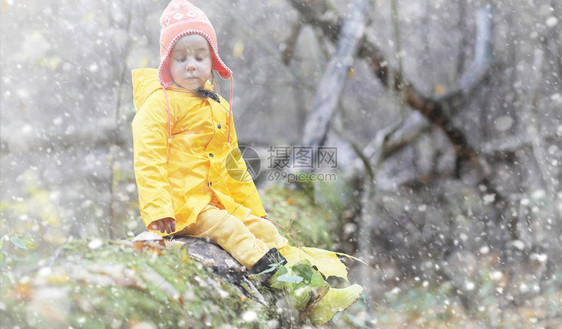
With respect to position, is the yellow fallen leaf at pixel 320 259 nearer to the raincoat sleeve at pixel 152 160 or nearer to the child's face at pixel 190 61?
the raincoat sleeve at pixel 152 160

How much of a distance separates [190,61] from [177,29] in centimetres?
14

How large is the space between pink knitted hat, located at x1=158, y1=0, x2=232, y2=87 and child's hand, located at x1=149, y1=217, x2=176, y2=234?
0.59 metres

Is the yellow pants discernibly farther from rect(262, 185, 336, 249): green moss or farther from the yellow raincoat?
rect(262, 185, 336, 249): green moss

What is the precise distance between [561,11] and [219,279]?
13.6ft

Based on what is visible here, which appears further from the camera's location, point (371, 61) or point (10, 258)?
point (371, 61)

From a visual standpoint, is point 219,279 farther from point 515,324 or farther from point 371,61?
point 371,61

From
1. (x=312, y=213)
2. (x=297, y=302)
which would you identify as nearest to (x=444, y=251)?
(x=312, y=213)

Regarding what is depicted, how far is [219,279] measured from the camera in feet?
5.10

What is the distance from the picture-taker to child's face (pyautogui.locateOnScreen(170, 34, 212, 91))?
6.01 feet

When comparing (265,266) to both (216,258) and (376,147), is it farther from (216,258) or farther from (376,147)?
(376,147)

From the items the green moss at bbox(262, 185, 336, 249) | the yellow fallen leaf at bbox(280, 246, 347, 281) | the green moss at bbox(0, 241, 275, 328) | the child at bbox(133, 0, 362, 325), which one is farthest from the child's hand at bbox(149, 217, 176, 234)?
the green moss at bbox(262, 185, 336, 249)

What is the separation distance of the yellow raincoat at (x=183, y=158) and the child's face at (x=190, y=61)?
0.06 m

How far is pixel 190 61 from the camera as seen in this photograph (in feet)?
6.01

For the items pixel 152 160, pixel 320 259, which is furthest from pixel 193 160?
pixel 320 259
